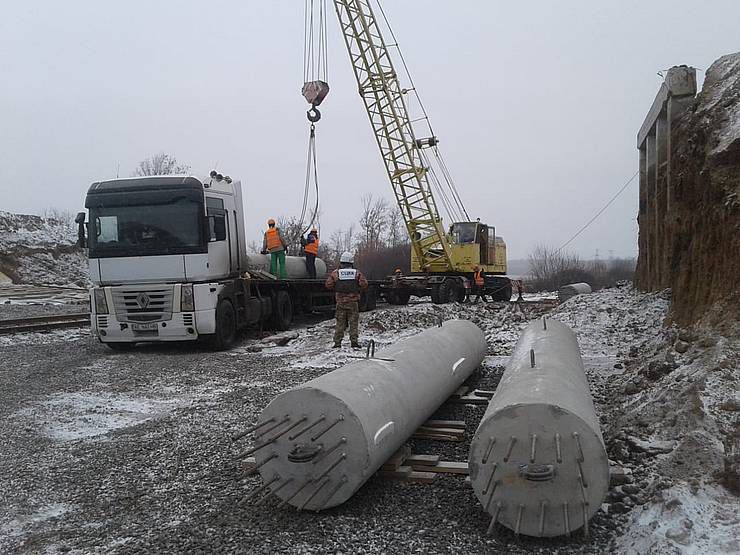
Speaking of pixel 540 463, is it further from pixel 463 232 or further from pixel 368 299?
pixel 463 232

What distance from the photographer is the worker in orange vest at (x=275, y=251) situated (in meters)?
14.9

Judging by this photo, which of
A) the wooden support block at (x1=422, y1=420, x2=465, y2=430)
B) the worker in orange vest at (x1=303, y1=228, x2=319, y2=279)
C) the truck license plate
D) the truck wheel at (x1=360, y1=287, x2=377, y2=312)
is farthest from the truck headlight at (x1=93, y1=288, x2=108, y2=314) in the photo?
the truck wheel at (x1=360, y1=287, x2=377, y2=312)

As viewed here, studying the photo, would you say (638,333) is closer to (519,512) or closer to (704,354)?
(704,354)

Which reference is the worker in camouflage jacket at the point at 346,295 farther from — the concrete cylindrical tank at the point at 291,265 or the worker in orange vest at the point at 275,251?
the worker in orange vest at the point at 275,251

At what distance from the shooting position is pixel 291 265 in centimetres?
1588

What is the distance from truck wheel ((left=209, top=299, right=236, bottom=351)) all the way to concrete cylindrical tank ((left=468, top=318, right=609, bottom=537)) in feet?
27.1

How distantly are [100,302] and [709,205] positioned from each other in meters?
9.32

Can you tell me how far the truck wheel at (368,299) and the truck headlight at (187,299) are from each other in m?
7.73

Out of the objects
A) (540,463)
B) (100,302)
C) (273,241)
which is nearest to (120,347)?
(100,302)

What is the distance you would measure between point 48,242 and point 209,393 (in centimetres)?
2919

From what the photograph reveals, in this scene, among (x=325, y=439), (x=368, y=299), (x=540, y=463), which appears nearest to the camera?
(x=540, y=463)

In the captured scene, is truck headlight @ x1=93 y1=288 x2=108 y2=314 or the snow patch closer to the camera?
the snow patch

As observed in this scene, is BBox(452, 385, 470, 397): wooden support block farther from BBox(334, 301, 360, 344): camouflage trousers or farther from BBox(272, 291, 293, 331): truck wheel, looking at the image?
BBox(272, 291, 293, 331): truck wheel

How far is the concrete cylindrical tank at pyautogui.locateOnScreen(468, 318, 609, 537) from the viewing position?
3727 millimetres
